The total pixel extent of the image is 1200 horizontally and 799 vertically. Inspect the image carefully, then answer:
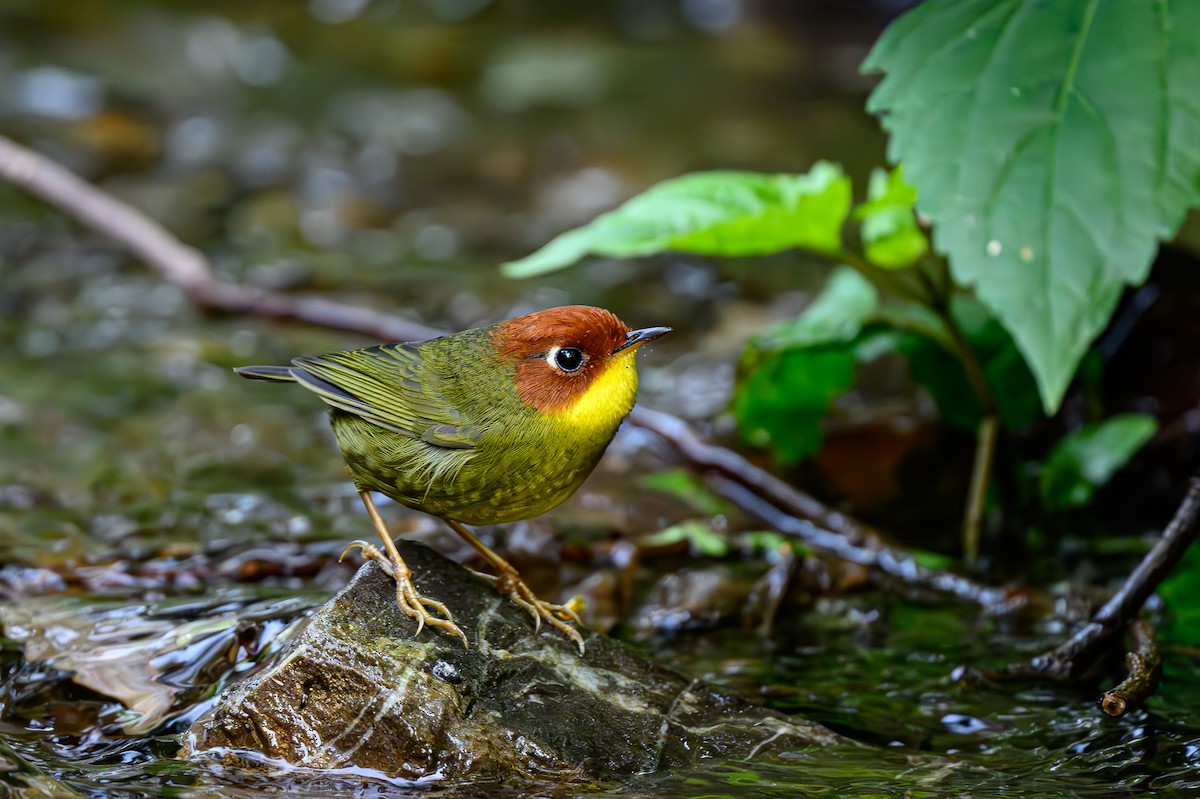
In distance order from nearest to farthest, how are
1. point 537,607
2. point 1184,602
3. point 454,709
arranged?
point 454,709 → point 537,607 → point 1184,602

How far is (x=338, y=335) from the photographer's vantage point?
5832 mm

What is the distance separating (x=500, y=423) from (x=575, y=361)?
0.81 ft

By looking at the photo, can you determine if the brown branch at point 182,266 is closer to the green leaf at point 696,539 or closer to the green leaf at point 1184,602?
the green leaf at point 696,539

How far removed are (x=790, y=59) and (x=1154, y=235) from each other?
8.59m

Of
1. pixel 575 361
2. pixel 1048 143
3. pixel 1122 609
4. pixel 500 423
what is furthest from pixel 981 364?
pixel 500 423

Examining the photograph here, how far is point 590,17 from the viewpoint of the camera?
1170 cm

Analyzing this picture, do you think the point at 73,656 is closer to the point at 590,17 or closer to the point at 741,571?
the point at 741,571

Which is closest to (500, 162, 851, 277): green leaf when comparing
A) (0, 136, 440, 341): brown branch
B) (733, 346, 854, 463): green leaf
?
(733, 346, 854, 463): green leaf

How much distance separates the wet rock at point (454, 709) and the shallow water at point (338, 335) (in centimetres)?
8

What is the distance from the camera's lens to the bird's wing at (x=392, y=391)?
321cm

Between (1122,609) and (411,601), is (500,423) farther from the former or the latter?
(1122,609)

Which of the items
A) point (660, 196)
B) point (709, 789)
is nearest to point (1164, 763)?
point (709, 789)

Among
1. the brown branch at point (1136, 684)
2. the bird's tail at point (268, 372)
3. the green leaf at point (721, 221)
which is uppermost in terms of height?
the green leaf at point (721, 221)

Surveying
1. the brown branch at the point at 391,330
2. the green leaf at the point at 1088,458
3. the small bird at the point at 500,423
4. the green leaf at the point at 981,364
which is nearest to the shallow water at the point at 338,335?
the brown branch at the point at 391,330
